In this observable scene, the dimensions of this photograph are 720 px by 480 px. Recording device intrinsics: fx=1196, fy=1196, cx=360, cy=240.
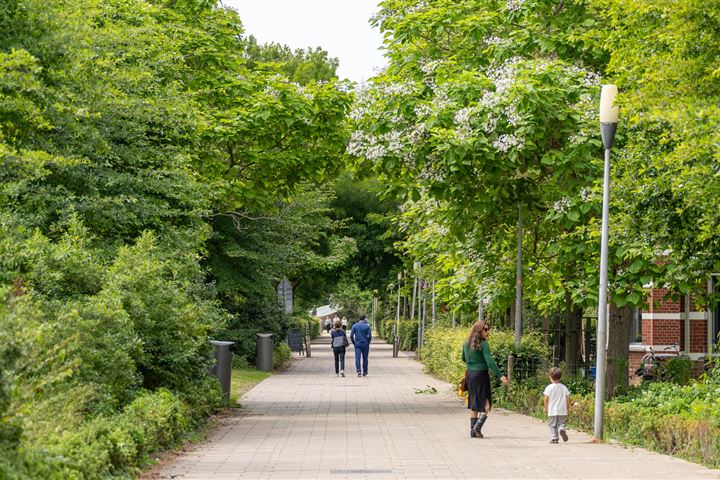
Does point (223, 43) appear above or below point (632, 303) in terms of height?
above

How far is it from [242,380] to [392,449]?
17.4 meters

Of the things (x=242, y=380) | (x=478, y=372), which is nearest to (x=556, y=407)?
(x=478, y=372)

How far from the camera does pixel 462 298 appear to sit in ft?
86.1

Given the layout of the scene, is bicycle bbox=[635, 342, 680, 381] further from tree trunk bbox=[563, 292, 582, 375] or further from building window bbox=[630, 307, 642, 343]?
building window bbox=[630, 307, 642, 343]

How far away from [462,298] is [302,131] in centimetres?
624

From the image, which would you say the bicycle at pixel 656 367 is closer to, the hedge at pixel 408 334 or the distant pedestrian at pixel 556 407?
the distant pedestrian at pixel 556 407

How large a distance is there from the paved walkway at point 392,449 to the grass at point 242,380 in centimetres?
82

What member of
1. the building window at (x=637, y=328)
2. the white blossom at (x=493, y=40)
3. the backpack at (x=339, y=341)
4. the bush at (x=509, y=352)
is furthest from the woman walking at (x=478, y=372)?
the backpack at (x=339, y=341)

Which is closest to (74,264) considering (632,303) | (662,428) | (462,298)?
(662,428)

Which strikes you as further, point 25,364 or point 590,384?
point 590,384

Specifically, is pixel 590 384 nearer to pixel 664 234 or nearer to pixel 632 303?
pixel 632 303

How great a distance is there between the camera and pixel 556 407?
1595 cm

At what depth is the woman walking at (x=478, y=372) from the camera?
16.8 meters

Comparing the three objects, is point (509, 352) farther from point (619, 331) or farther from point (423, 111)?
point (423, 111)
